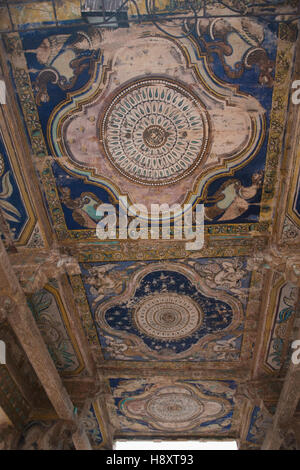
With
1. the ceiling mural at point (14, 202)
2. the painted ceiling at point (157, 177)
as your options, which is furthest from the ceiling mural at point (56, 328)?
the ceiling mural at point (14, 202)

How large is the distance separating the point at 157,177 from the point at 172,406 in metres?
5.92

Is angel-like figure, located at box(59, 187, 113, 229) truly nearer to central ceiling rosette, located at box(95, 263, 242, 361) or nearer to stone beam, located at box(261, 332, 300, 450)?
central ceiling rosette, located at box(95, 263, 242, 361)

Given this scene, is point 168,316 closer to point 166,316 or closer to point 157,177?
point 166,316

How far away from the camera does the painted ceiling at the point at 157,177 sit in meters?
4.00

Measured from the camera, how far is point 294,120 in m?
4.20

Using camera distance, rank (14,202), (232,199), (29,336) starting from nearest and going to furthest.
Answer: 1. (14,202)
2. (232,199)
3. (29,336)

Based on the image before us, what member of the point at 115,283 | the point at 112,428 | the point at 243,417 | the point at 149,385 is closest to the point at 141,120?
the point at 115,283

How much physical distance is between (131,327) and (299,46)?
16.3 feet

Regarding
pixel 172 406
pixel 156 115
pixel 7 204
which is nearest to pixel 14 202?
pixel 7 204

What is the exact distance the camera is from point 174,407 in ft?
26.9

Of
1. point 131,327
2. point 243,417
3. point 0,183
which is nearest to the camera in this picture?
point 0,183

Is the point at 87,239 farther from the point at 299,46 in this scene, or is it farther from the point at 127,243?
the point at 299,46

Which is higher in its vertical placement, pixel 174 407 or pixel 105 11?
pixel 105 11

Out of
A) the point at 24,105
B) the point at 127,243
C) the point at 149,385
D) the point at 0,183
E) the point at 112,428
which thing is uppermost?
the point at 24,105
